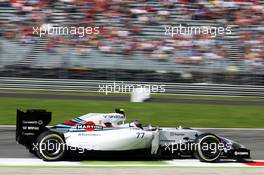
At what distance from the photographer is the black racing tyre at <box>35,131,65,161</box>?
22.9 feet

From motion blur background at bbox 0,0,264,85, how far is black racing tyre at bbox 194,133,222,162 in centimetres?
979

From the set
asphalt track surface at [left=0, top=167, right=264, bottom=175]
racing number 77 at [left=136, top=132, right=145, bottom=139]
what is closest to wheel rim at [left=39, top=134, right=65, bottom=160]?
asphalt track surface at [left=0, top=167, right=264, bottom=175]

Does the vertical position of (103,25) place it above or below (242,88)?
above

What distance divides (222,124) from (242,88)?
5135 mm

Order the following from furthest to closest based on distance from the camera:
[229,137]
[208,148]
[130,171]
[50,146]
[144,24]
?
1. [144,24]
2. [229,137]
3. [208,148]
4. [50,146]
5. [130,171]

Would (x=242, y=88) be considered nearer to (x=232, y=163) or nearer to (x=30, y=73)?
(x=30, y=73)

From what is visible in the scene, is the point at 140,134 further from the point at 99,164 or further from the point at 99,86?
the point at 99,86

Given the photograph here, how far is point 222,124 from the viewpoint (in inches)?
482

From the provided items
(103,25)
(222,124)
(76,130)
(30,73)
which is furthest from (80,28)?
(76,130)

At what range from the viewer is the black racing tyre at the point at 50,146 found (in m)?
6.98

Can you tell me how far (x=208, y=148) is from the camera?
7293 mm

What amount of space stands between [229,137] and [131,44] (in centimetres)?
765

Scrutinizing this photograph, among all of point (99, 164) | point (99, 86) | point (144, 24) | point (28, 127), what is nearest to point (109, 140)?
point (99, 164)

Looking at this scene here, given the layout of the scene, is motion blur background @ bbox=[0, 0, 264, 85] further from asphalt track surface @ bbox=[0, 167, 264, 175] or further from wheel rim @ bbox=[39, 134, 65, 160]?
asphalt track surface @ bbox=[0, 167, 264, 175]
